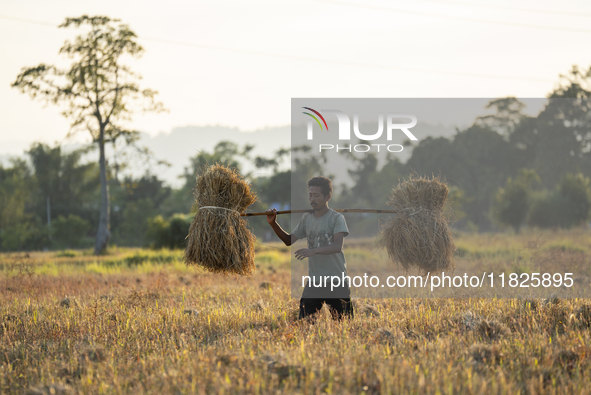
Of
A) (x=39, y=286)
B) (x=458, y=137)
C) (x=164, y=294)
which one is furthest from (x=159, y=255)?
(x=458, y=137)

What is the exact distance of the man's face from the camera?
548cm

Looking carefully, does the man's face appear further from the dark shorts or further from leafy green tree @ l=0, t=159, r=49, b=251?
leafy green tree @ l=0, t=159, r=49, b=251

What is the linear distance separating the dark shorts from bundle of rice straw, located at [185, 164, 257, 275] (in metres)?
0.71

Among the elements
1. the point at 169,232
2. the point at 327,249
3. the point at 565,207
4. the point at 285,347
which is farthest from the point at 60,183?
the point at 285,347

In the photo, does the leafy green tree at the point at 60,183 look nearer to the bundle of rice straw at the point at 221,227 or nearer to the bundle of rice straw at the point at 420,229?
the bundle of rice straw at the point at 221,227

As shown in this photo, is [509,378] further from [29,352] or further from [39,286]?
[39,286]

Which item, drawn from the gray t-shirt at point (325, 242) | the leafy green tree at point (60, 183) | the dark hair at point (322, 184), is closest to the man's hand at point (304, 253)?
the gray t-shirt at point (325, 242)

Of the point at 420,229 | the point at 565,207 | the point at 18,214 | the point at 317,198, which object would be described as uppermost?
the point at 565,207

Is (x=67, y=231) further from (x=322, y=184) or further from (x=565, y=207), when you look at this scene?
(x=322, y=184)

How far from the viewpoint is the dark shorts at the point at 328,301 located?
18.1 feet

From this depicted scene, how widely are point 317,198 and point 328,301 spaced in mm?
1055

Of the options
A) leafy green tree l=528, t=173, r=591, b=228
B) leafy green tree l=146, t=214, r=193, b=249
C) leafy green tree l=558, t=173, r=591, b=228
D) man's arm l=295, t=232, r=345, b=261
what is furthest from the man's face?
leafy green tree l=558, t=173, r=591, b=228

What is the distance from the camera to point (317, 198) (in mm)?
5488

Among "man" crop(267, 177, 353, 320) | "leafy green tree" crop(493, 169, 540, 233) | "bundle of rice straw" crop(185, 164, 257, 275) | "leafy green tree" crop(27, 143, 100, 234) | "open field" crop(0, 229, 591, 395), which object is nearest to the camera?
"open field" crop(0, 229, 591, 395)
